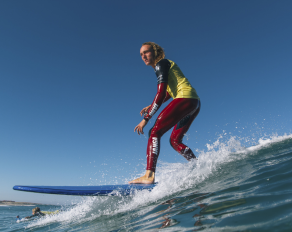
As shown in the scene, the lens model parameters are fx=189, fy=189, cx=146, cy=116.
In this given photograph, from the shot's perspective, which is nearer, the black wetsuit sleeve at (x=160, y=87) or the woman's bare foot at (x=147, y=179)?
the woman's bare foot at (x=147, y=179)

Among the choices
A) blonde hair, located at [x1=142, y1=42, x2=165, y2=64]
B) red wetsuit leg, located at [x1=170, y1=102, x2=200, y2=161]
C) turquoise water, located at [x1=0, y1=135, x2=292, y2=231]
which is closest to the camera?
turquoise water, located at [x1=0, y1=135, x2=292, y2=231]

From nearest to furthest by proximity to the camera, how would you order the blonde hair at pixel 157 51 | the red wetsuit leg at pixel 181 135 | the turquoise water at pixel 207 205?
the turquoise water at pixel 207 205 < the blonde hair at pixel 157 51 < the red wetsuit leg at pixel 181 135

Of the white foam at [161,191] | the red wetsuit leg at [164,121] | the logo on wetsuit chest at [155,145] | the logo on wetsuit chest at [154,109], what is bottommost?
the white foam at [161,191]

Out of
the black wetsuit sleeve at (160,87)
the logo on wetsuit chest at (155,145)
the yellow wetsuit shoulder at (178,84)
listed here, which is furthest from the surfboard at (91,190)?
the yellow wetsuit shoulder at (178,84)

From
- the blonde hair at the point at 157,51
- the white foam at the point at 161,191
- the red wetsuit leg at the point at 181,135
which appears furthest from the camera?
the red wetsuit leg at the point at 181,135

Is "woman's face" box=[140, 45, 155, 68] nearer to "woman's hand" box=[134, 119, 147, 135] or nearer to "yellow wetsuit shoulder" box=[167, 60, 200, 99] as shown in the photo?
"yellow wetsuit shoulder" box=[167, 60, 200, 99]

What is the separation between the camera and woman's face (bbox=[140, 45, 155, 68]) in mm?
3832

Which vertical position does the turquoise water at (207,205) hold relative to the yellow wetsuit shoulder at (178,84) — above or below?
below

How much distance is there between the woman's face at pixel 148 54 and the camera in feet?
12.6

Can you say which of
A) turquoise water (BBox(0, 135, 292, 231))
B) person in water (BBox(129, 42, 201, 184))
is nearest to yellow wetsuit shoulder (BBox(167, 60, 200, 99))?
person in water (BBox(129, 42, 201, 184))

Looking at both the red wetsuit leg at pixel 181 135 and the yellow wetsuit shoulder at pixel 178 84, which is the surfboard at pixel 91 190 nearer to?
the red wetsuit leg at pixel 181 135

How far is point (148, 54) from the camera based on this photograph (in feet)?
12.6

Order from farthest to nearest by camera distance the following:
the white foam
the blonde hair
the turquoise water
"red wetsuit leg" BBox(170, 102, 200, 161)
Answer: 1. "red wetsuit leg" BBox(170, 102, 200, 161)
2. the blonde hair
3. the white foam
4. the turquoise water

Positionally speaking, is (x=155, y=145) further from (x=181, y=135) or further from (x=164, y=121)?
(x=181, y=135)
